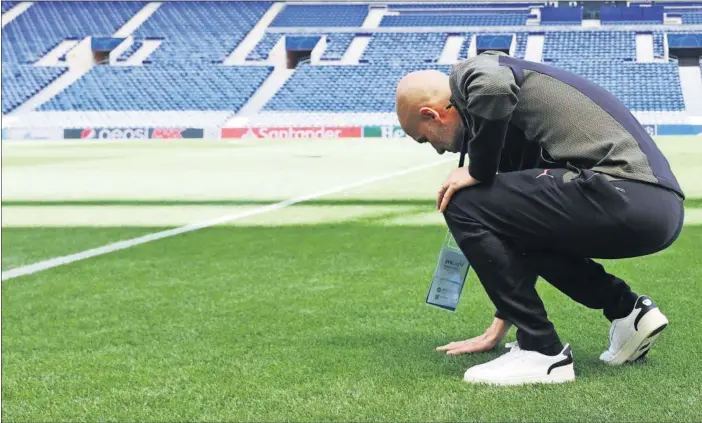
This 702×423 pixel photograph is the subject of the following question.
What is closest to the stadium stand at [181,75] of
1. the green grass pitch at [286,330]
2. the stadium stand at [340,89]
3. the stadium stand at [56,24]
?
the stadium stand at [340,89]

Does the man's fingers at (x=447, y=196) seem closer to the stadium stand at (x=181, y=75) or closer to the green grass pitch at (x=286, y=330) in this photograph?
the green grass pitch at (x=286, y=330)

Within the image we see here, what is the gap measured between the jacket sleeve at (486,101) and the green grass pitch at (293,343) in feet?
2.48

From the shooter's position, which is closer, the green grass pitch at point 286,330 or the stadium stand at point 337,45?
the green grass pitch at point 286,330

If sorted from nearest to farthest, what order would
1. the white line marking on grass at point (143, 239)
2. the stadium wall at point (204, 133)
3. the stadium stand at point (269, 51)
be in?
the white line marking on grass at point (143, 239), the stadium wall at point (204, 133), the stadium stand at point (269, 51)

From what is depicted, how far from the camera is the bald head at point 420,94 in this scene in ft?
10.0

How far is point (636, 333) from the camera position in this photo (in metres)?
3.32

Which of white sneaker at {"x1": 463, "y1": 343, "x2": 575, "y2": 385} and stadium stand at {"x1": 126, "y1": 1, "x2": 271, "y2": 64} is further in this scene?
stadium stand at {"x1": 126, "y1": 1, "x2": 271, "y2": 64}

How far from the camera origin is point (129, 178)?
49.9ft

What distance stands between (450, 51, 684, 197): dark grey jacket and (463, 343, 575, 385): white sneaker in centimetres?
61

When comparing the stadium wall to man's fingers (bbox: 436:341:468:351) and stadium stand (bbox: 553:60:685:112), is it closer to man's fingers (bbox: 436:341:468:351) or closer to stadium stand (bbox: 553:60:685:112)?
stadium stand (bbox: 553:60:685:112)

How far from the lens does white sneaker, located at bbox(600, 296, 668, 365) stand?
10.9 feet

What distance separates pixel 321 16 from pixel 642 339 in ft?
157

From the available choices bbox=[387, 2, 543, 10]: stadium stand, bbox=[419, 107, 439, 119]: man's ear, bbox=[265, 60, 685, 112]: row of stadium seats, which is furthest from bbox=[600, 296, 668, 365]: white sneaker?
bbox=[387, 2, 543, 10]: stadium stand

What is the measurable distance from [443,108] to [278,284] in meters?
2.56
